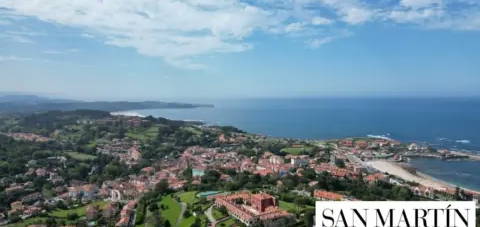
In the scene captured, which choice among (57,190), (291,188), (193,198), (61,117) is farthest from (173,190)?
(61,117)

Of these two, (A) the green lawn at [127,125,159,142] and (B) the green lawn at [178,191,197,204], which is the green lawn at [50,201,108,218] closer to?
(B) the green lawn at [178,191,197,204]

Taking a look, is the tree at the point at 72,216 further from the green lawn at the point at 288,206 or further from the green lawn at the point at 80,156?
the green lawn at the point at 80,156

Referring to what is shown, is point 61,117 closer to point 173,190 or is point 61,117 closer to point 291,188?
point 173,190

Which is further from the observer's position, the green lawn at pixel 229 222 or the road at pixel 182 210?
the road at pixel 182 210

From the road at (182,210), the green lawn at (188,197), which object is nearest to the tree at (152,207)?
the road at (182,210)

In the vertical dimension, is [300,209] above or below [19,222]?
above

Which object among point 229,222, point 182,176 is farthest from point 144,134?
point 229,222

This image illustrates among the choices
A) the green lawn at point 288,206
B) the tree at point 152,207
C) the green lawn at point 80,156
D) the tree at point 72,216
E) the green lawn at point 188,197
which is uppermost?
the green lawn at point 288,206

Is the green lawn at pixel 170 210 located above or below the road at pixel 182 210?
below

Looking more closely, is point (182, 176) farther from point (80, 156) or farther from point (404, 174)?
point (404, 174)
